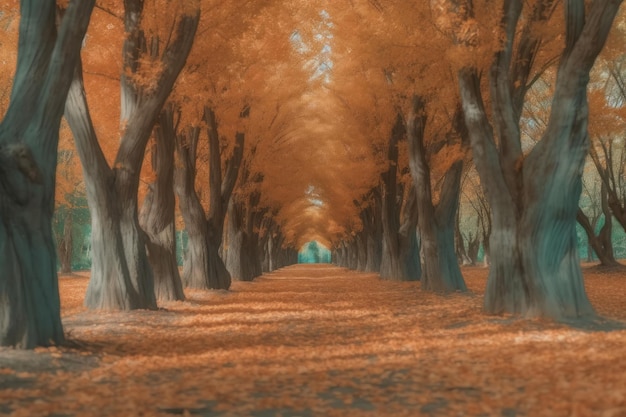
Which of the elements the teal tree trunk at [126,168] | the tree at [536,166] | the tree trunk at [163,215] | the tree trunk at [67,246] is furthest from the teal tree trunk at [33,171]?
the tree trunk at [67,246]

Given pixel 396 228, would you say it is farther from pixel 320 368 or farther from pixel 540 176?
pixel 320 368

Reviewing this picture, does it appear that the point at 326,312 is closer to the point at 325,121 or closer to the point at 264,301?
the point at 264,301

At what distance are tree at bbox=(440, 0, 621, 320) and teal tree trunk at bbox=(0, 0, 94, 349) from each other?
6.80 metres

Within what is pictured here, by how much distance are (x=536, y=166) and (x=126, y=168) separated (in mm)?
7799

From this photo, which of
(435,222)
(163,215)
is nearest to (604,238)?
(435,222)

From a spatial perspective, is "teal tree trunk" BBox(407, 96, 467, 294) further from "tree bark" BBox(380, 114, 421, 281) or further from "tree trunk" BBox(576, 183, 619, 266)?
"tree trunk" BBox(576, 183, 619, 266)

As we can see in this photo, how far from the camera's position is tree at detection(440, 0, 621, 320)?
37.5ft

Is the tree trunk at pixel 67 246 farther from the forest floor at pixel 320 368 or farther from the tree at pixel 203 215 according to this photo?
the forest floor at pixel 320 368

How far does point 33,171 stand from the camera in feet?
28.1

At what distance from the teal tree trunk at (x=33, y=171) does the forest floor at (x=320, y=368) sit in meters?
0.47

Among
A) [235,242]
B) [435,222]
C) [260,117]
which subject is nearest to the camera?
[435,222]

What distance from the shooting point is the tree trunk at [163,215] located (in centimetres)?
1734

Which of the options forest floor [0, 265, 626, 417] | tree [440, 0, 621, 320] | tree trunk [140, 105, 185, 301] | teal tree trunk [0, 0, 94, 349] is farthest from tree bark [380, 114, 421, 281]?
teal tree trunk [0, 0, 94, 349]

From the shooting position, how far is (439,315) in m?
14.1
